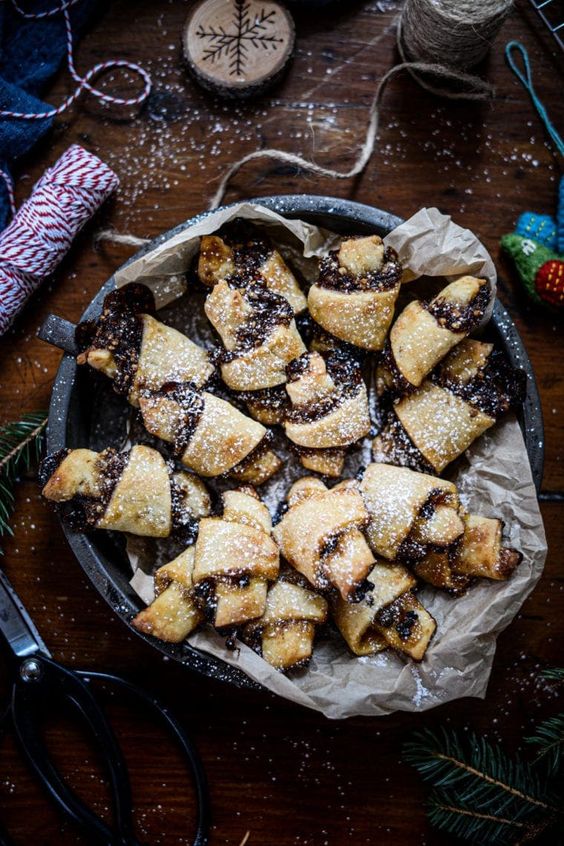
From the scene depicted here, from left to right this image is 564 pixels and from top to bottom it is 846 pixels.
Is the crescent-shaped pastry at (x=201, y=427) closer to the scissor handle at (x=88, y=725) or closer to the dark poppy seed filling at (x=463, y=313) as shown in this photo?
the dark poppy seed filling at (x=463, y=313)

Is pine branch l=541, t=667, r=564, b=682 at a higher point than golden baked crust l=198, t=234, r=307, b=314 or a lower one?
lower

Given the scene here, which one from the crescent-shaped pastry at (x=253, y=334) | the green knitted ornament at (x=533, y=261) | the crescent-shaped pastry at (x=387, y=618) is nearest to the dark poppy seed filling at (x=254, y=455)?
the crescent-shaped pastry at (x=253, y=334)

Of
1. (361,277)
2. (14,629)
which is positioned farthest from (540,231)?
(14,629)

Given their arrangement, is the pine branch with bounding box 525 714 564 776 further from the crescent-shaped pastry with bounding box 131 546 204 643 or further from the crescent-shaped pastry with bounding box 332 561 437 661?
the crescent-shaped pastry with bounding box 131 546 204 643

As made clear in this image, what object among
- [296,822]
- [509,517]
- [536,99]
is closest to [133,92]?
[536,99]

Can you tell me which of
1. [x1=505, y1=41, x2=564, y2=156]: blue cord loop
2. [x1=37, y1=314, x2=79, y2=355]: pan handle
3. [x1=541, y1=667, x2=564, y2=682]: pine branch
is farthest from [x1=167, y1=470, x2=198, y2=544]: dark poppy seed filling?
[x1=505, y1=41, x2=564, y2=156]: blue cord loop

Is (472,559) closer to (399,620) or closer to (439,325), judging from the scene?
(399,620)

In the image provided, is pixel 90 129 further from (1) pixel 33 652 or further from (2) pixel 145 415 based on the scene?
(1) pixel 33 652
